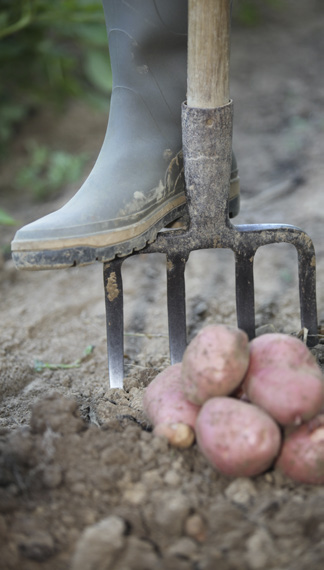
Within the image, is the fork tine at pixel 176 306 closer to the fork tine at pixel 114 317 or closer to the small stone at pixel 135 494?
the fork tine at pixel 114 317

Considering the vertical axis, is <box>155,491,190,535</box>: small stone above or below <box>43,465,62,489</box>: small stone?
below

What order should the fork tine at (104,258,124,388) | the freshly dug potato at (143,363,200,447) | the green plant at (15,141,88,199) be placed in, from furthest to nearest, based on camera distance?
the green plant at (15,141,88,199), the fork tine at (104,258,124,388), the freshly dug potato at (143,363,200,447)

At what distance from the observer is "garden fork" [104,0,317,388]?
60.6 inches

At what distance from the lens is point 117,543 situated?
1.05 metres

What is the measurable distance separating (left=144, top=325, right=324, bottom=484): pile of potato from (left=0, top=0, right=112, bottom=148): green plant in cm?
239

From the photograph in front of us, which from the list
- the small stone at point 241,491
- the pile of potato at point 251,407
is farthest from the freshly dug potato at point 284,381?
the small stone at point 241,491

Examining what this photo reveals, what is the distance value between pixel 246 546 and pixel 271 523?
73mm

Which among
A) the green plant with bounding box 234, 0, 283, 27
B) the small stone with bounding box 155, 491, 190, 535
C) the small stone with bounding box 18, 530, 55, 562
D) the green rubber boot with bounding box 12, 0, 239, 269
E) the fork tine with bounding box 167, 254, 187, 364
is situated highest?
the green plant with bounding box 234, 0, 283, 27

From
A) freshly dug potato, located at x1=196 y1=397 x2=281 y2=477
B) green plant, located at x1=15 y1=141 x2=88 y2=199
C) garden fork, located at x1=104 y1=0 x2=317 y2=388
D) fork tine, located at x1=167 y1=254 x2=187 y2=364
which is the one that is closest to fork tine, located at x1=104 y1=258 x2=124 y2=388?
garden fork, located at x1=104 y1=0 x2=317 y2=388

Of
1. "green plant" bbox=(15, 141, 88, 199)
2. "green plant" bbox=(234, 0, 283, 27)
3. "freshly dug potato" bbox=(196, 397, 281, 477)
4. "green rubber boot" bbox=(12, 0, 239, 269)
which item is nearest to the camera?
"freshly dug potato" bbox=(196, 397, 281, 477)

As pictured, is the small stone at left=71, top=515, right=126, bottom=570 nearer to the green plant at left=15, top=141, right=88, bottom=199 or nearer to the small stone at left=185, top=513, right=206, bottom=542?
the small stone at left=185, top=513, right=206, bottom=542

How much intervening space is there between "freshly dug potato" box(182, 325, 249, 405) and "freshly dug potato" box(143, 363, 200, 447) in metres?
0.06

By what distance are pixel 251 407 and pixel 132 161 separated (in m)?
0.80

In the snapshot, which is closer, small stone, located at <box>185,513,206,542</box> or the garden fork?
small stone, located at <box>185,513,206,542</box>
